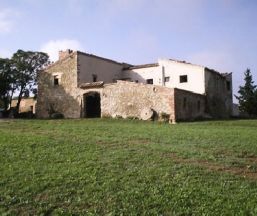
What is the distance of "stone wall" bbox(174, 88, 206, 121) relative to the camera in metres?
33.0

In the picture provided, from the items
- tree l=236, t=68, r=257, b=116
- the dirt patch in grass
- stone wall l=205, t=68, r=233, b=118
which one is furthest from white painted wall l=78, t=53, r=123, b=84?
the dirt patch in grass

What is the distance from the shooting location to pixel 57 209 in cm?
1016

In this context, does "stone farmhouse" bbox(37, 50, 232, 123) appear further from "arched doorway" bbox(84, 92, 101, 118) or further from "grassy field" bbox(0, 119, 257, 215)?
"grassy field" bbox(0, 119, 257, 215)

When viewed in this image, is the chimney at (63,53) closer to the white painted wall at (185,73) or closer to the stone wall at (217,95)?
the white painted wall at (185,73)

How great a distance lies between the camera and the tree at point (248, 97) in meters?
49.7

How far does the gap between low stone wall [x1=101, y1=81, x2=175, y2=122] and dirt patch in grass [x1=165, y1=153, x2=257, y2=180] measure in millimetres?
17991

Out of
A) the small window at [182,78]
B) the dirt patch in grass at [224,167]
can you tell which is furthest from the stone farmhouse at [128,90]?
the dirt patch in grass at [224,167]

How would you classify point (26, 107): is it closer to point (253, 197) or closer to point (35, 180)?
point (35, 180)

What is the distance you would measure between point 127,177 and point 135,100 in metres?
22.5

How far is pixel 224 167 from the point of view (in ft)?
43.4

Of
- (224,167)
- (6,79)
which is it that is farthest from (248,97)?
(224,167)

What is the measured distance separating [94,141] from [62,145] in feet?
5.25

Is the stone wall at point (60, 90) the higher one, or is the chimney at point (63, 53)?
the chimney at point (63, 53)

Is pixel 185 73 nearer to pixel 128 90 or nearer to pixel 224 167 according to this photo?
pixel 128 90
